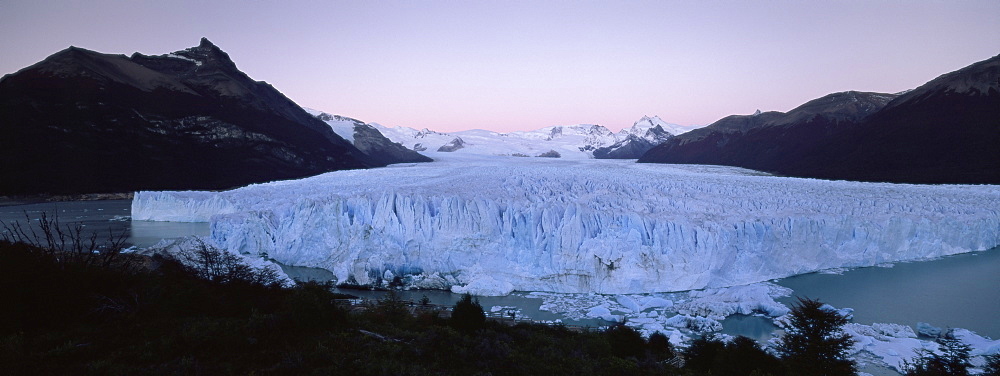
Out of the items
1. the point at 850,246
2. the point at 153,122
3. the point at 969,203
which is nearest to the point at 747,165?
the point at 969,203

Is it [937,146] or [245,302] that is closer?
[245,302]

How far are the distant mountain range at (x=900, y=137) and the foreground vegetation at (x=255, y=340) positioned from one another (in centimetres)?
2785

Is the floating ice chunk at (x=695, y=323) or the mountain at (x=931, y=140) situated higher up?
the mountain at (x=931, y=140)

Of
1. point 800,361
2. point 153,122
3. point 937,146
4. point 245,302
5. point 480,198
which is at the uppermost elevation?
point 153,122

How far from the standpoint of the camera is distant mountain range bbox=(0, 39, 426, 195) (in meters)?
33.3

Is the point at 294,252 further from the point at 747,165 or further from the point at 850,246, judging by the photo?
the point at 747,165

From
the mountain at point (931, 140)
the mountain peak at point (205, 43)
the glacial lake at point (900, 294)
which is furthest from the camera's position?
the mountain peak at point (205, 43)

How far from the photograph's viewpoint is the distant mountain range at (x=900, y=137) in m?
27.8

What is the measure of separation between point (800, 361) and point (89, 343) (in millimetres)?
9222

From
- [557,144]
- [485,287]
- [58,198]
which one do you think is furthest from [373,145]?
[485,287]

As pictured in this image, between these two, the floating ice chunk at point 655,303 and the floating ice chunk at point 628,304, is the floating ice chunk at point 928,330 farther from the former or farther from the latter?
the floating ice chunk at point 628,304

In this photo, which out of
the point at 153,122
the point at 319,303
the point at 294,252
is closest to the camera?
the point at 319,303

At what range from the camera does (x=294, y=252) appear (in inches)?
596

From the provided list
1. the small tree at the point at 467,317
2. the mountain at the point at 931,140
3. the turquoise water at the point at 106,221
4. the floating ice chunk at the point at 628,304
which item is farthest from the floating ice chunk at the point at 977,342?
the turquoise water at the point at 106,221
